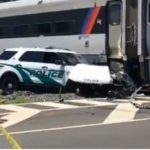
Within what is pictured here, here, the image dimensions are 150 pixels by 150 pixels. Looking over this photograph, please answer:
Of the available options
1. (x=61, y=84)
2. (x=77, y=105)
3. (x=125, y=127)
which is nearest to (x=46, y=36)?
(x=61, y=84)

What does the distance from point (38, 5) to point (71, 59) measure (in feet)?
14.0

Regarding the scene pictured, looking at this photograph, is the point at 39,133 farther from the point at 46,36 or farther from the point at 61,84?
the point at 46,36

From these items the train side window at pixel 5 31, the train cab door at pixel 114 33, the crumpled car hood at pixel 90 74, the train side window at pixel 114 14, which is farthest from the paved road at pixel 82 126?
the train side window at pixel 5 31

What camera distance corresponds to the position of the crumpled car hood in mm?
21250

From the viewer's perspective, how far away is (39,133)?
12461 mm

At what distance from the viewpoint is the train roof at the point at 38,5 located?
79.1ft

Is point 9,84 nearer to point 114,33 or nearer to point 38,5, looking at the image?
point 38,5

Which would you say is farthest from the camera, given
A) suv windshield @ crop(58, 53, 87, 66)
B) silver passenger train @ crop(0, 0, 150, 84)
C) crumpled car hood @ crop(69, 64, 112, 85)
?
suv windshield @ crop(58, 53, 87, 66)

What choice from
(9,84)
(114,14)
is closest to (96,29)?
(114,14)

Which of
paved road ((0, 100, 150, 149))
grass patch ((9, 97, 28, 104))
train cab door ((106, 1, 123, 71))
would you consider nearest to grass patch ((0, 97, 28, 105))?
grass patch ((9, 97, 28, 104))

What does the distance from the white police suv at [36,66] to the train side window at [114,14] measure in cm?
176

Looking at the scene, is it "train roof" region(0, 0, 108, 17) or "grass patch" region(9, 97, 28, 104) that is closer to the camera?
"grass patch" region(9, 97, 28, 104)

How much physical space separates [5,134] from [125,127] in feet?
8.73

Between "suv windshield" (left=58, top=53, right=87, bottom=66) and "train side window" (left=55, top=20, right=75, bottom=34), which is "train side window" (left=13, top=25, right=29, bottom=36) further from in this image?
"suv windshield" (left=58, top=53, right=87, bottom=66)
